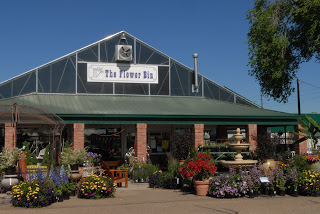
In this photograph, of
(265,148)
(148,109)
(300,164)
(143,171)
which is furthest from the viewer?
(148,109)

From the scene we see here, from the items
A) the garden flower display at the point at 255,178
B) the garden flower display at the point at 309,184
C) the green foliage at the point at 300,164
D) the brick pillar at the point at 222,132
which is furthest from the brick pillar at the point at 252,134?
the garden flower display at the point at 255,178

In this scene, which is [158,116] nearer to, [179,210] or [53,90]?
[53,90]

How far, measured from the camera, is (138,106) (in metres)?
20.4

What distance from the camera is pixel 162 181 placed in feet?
51.1

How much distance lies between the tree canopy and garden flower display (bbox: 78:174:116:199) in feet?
39.4

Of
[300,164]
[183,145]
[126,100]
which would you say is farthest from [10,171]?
[300,164]

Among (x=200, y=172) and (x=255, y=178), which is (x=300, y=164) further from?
(x=200, y=172)

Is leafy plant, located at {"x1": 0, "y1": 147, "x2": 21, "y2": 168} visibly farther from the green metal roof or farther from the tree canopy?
the tree canopy

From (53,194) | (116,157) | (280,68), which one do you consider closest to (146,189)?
(53,194)

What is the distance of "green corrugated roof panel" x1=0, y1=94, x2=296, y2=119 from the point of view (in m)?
19.0

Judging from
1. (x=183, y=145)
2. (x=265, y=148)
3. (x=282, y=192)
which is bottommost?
(x=282, y=192)

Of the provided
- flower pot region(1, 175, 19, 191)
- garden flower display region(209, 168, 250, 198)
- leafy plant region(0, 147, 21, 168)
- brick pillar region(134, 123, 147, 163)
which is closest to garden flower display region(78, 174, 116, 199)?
flower pot region(1, 175, 19, 191)

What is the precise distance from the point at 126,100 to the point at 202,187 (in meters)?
9.30

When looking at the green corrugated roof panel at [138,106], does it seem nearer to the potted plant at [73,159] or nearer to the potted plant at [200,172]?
the potted plant at [73,159]
